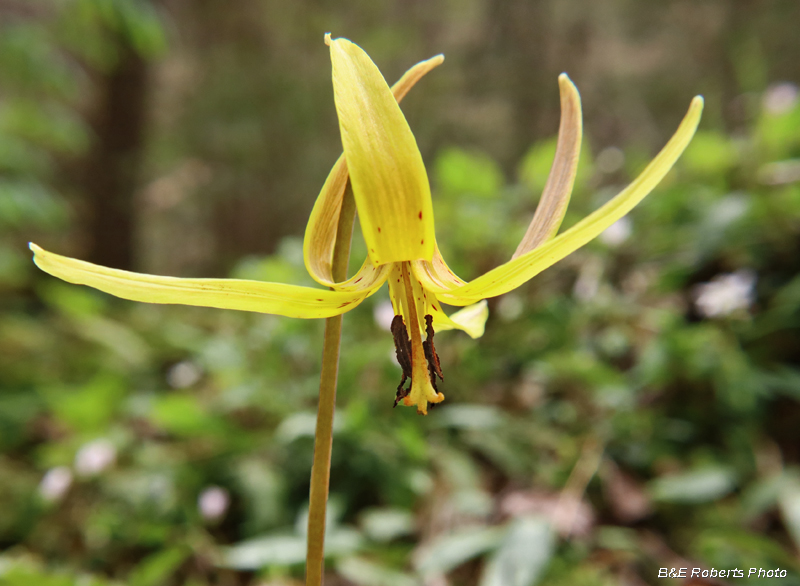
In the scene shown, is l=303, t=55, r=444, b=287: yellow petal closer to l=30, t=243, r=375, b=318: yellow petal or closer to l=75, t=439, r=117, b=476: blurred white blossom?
l=30, t=243, r=375, b=318: yellow petal

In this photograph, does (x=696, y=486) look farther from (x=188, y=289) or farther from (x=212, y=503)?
(x=188, y=289)

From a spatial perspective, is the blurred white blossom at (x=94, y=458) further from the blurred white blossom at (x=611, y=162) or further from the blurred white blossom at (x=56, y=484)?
the blurred white blossom at (x=611, y=162)

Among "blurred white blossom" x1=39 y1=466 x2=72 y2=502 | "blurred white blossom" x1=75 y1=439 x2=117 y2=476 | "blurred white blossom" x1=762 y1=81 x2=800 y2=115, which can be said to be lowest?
"blurred white blossom" x1=39 y1=466 x2=72 y2=502

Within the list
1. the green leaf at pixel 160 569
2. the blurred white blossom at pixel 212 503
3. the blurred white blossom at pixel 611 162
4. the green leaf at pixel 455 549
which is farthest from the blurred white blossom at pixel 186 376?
the blurred white blossom at pixel 611 162

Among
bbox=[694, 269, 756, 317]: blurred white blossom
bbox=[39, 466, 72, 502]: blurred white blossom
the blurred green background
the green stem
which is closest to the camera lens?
the green stem

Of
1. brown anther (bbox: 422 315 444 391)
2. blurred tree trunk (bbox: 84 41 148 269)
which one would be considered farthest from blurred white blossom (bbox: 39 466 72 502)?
blurred tree trunk (bbox: 84 41 148 269)

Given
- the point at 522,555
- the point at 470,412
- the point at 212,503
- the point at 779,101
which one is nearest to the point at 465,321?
the point at 522,555

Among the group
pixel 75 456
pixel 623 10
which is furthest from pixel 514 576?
pixel 623 10

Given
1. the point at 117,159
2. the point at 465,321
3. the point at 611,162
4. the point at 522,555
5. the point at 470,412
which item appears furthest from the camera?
the point at 117,159
